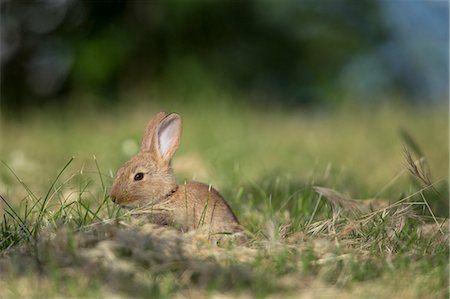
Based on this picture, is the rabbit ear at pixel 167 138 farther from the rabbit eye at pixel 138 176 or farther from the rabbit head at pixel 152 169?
the rabbit eye at pixel 138 176

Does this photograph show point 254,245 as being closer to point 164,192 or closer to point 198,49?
point 164,192

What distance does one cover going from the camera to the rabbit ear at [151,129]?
433cm

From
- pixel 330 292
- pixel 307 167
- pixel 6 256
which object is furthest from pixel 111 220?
pixel 307 167

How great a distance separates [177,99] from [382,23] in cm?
399

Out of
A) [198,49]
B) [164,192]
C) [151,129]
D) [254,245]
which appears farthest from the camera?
[198,49]

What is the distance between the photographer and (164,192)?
4188mm

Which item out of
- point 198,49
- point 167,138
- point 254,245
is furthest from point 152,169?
point 198,49

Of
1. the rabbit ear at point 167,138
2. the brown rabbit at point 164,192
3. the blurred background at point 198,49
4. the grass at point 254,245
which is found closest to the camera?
the grass at point 254,245

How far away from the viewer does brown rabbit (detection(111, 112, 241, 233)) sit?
3910 millimetres

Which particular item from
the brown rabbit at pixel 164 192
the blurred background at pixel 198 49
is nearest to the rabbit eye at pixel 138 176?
the brown rabbit at pixel 164 192

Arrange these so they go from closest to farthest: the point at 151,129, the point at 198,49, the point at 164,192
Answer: the point at 164,192 → the point at 151,129 → the point at 198,49

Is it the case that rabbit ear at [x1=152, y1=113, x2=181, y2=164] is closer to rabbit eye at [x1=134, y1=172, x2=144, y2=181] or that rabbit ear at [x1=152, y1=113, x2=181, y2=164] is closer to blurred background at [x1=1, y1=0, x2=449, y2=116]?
rabbit eye at [x1=134, y1=172, x2=144, y2=181]

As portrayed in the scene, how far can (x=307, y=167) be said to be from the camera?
20.5 feet

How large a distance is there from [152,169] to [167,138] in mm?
195
